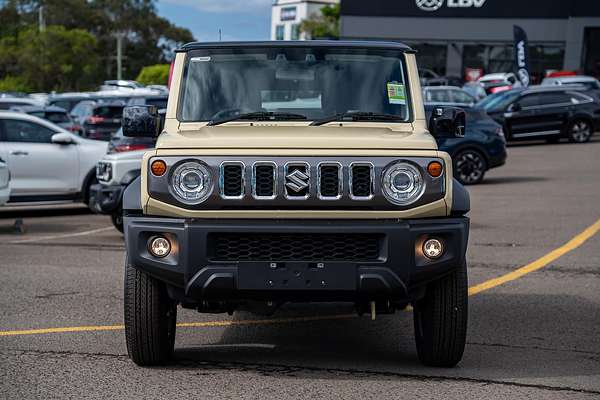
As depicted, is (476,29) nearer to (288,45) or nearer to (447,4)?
(447,4)

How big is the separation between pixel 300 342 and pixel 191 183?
1.80m

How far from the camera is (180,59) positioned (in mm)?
7605

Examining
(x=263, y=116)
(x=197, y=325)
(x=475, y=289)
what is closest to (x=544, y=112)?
(x=475, y=289)

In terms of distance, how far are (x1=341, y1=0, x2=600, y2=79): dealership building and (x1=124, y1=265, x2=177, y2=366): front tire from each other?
56311mm

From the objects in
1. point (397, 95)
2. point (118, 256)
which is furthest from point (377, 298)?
point (118, 256)

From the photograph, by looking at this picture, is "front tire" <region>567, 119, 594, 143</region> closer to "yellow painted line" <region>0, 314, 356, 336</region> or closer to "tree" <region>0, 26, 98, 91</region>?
"yellow painted line" <region>0, 314, 356, 336</region>

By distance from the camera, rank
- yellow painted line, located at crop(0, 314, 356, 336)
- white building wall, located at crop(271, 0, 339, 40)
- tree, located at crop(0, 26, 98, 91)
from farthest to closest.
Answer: white building wall, located at crop(271, 0, 339, 40) → tree, located at crop(0, 26, 98, 91) → yellow painted line, located at crop(0, 314, 356, 336)

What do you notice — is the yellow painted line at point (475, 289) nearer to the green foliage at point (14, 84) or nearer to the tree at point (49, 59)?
the green foliage at point (14, 84)

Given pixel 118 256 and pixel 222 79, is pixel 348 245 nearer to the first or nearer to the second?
pixel 222 79

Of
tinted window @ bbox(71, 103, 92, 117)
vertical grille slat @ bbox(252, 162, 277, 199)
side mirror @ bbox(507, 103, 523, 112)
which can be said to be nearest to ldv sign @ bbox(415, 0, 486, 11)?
side mirror @ bbox(507, 103, 523, 112)

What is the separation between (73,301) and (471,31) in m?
56.1

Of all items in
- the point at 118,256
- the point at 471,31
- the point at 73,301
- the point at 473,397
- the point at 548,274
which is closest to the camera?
the point at 473,397

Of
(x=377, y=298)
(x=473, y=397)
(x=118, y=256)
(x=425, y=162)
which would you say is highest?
(x=425, y=162)

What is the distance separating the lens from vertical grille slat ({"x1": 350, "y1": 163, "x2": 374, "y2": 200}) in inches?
246
